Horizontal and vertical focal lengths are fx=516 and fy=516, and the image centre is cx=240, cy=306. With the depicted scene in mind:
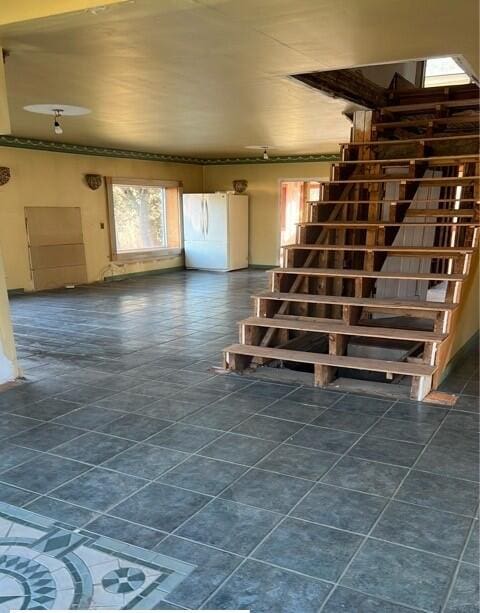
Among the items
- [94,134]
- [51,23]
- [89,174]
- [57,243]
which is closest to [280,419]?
[51,23]

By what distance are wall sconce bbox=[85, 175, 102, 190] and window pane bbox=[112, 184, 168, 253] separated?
1.60 feet

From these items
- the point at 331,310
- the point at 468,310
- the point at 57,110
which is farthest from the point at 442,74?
the point at 57,110

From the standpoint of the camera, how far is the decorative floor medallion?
166 centimetres

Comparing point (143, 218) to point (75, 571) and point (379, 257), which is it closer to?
point (379, 257)

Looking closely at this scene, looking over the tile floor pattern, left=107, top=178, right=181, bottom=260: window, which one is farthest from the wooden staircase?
left=107, top=178, right=181, bottom=260: window

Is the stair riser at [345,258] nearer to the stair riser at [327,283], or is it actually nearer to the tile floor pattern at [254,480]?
the stair riser at [327,283]

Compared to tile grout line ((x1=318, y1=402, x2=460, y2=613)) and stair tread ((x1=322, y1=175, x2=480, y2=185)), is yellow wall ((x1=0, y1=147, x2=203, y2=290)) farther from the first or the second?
tile grout line ((x1=318, y1=402, x2=460, y2=613))

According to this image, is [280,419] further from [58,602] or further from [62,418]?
[58,602]

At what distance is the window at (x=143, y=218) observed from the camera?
9.54 m

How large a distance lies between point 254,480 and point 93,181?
7.52 metres

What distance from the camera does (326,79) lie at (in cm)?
459

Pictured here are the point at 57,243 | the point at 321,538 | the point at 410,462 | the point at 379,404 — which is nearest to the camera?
the point at 321,538

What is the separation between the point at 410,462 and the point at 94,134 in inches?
250

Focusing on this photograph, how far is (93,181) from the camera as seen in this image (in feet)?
29.0
